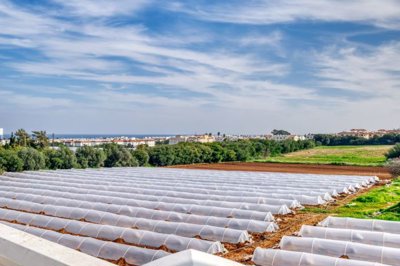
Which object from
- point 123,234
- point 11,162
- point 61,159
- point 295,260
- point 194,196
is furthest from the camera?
point 61,159

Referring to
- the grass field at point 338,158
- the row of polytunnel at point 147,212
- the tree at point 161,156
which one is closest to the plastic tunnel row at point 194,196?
the row of polytunnel at point 147,212

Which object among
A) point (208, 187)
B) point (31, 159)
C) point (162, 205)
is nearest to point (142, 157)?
point (31, 159)

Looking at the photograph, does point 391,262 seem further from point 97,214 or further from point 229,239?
point 97,214

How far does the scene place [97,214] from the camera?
614 inches

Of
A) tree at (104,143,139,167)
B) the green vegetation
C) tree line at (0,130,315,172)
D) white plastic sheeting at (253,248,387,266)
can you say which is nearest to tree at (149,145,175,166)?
tree line at (0,130,315,172)

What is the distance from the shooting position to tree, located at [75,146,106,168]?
44.7 m

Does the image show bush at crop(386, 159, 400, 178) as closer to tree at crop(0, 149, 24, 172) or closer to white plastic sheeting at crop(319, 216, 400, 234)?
white plastic sheeting at crop(319, 216, 400, 234)

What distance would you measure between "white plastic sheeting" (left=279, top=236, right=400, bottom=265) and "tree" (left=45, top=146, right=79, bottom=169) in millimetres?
35177

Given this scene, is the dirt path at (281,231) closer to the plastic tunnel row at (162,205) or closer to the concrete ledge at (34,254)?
the plastic tunnel row at (162,205)

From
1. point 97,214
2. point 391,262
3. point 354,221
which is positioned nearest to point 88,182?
point 97,214

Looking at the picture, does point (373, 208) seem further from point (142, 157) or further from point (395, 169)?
point (142, 157)

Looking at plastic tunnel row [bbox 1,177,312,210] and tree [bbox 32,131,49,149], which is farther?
tree [bbox 32,131,49,149]

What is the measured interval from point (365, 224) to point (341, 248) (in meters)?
3.03

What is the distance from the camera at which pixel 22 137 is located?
5938 cm
